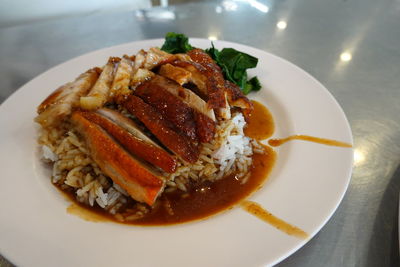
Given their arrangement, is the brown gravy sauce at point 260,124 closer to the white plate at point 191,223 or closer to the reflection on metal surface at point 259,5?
the white plate at point 191,223

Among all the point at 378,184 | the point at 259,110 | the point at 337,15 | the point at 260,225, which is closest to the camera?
the point at 260,225

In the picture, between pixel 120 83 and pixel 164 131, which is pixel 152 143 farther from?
pixel 120 83

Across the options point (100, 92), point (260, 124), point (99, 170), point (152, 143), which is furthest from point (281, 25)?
point (99, 170)

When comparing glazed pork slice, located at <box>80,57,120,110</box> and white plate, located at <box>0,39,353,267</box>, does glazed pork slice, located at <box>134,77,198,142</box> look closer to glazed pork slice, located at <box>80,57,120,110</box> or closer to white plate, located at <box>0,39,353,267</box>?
glazed pork slice, located at <box>80,57,120,110</box>

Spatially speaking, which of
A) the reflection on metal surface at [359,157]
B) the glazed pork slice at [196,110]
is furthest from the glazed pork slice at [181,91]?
the reflection on metal surface at [359,157]

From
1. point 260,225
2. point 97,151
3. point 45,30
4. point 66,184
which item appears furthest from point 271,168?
point 45,30

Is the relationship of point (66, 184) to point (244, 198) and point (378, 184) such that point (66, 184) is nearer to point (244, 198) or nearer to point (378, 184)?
point (244, 198)
